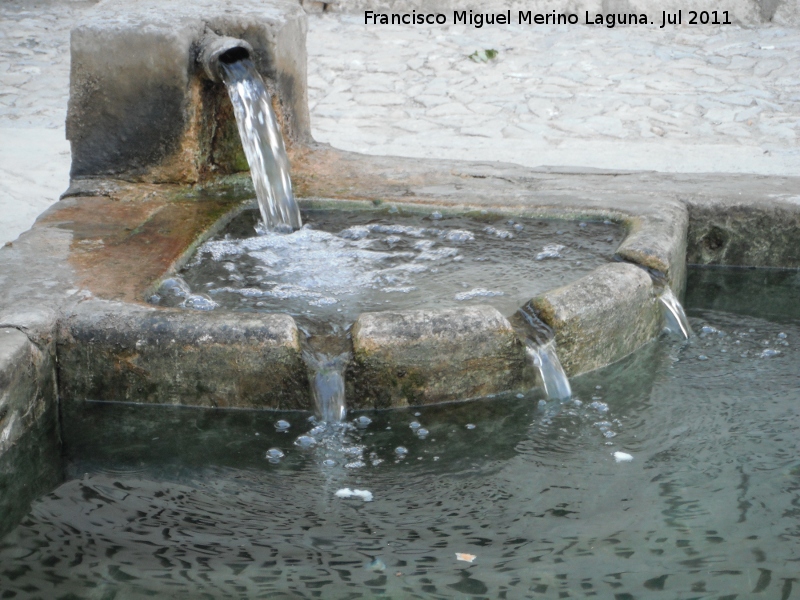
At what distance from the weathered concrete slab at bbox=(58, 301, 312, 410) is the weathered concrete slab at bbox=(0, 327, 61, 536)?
0.10m

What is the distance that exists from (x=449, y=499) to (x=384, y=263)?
3.96 feet

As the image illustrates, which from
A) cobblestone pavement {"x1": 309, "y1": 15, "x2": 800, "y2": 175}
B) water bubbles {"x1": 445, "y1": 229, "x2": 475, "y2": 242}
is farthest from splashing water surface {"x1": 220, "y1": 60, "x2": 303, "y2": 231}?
cobblestone pavement {"x1": 309, "y1": 15, "x2": 800, "y2": 175}

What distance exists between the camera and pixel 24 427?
2.50 m

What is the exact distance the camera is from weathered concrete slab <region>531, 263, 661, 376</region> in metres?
2.79

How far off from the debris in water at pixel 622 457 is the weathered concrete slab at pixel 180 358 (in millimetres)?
852

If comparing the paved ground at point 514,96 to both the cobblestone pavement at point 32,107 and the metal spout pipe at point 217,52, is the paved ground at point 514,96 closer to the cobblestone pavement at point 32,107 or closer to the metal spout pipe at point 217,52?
the cobblestone pavement at point 32,107

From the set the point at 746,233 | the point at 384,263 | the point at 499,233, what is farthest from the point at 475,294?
the point at 746,233

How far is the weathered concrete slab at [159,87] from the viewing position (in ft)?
11.5

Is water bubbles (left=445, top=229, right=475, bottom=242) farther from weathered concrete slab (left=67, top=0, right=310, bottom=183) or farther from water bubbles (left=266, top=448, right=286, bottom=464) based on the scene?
water bubbles (left=266, top=448, right=286, bottom=464)

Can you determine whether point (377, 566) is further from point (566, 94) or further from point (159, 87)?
point (566, 94)

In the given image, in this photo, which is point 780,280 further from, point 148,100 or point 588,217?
point 148,100

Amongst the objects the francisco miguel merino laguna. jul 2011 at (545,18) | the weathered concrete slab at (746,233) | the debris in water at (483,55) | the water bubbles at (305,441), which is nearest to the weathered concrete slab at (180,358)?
the water bubbles at (305,441)

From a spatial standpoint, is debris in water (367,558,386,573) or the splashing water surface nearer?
debris in water (367,558,386,573)

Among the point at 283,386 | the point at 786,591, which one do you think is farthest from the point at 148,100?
the point at 786,591
